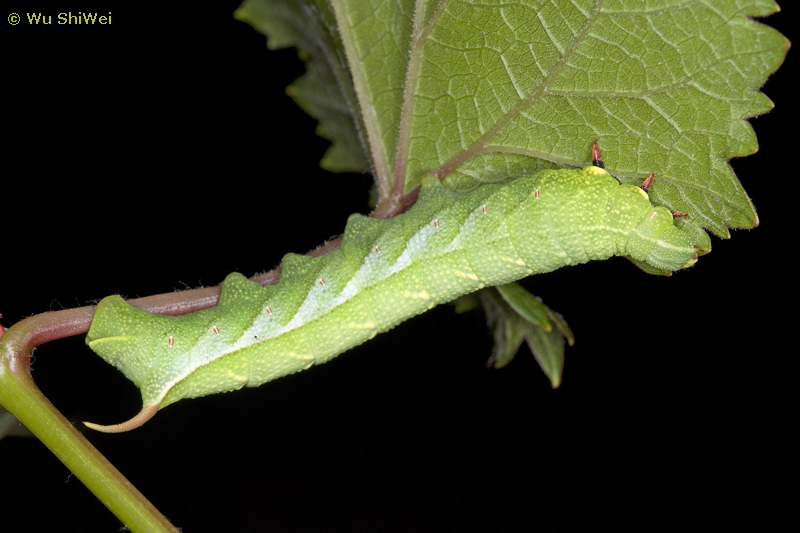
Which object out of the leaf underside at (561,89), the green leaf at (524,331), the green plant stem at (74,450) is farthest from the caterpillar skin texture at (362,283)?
the green leaf at (524,331)

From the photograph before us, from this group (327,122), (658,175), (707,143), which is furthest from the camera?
(327,122)

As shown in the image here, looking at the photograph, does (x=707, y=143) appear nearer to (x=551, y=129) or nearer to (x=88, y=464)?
(x=551, y=129)

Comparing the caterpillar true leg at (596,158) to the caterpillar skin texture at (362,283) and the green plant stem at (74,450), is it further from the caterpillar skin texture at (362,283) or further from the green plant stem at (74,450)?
the green plant stem at (74,450)

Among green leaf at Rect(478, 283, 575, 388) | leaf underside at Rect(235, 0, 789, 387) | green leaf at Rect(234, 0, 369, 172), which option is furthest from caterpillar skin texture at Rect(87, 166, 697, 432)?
green leaf at Rect(234, 0, 369, 172)

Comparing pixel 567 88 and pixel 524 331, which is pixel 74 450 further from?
pixel 524 331

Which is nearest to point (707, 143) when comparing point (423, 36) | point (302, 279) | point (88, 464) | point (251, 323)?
point (423, 36)

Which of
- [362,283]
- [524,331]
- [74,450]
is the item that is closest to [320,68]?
[362,283]

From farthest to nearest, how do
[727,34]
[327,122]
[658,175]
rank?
[327,122]
[658,175]
[727,34]

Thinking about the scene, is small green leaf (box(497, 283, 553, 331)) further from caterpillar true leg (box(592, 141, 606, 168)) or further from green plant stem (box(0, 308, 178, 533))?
green plant stem (box(0, 308, 178, 533))
